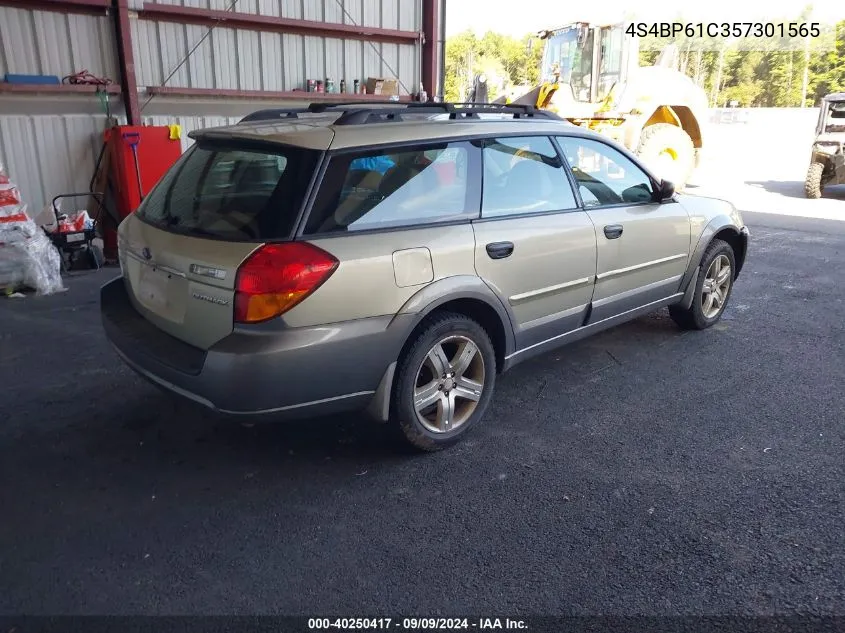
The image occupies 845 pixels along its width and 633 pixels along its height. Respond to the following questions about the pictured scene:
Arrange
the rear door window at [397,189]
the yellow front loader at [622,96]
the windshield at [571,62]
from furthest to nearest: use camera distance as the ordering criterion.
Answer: the windshield at [571,62] → the yellow front loader at [622,96] → the rear door window at [397,189]

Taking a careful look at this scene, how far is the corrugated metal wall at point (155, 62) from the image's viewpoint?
772 centimetres

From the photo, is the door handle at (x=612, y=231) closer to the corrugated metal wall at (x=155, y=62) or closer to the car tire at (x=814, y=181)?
the corrugated metal wall at (x=155, y=62)

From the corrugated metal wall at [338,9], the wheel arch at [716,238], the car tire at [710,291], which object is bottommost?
the car tire at [710,291]

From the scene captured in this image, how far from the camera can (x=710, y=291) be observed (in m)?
5.32

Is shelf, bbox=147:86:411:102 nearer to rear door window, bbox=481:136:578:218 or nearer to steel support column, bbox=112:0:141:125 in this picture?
steel support column, bbox=112:0:141:125

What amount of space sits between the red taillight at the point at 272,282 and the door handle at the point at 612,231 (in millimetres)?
2049

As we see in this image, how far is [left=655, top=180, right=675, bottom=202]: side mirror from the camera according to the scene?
459cm

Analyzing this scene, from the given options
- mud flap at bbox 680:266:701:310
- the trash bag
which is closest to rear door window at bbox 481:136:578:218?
mud flap at bbox 680:266:701:310

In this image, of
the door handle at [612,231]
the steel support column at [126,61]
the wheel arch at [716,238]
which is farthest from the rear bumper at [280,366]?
the steel support column at [126,61]

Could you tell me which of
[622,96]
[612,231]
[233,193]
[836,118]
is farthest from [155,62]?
[836,118]

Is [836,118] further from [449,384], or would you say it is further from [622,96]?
[449,384]

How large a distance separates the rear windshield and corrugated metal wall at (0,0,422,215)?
543 centimetres

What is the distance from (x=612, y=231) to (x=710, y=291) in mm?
1669

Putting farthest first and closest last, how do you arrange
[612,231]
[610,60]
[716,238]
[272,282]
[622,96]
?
[610,60] < [622,96] < [716,238] < [612,231] < [272,282]
